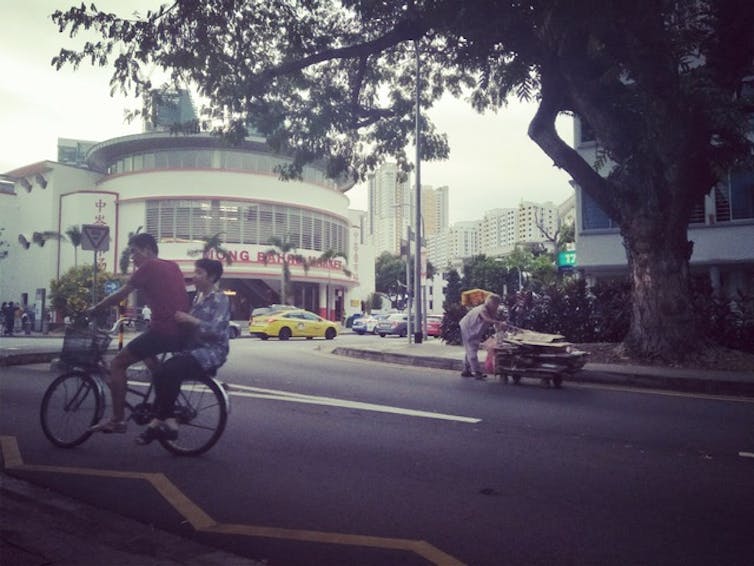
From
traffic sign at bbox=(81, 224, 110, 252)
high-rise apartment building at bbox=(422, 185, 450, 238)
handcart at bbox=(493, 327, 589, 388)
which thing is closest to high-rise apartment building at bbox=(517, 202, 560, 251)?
high-rise apartment building at bbox=(422, 185, 450, 238)

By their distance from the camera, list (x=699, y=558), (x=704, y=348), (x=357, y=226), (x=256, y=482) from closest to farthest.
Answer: (x=699, y=558)
(x=256, y=482)
(x=704, y=348)
(x=357, y=226)

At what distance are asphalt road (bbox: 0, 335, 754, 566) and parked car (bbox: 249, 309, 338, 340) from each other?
19792 millimetres

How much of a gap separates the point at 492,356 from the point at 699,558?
731 cm

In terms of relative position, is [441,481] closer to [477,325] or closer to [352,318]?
[477,325]

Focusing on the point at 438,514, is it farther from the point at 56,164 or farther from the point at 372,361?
the point at 56,164

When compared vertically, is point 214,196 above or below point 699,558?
above

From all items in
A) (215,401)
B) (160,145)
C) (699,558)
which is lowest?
(699,558)

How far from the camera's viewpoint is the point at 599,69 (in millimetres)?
11906

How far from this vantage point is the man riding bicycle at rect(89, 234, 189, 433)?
5.19m

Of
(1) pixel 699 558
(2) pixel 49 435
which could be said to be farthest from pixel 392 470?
(2) pixel 49 435

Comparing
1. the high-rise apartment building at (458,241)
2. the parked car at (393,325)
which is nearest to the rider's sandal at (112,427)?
the parked car at (393,325)

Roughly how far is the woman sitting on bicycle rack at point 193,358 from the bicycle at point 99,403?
0.27 feet

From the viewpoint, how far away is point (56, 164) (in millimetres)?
54688

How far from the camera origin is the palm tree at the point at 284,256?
49.7 meters
